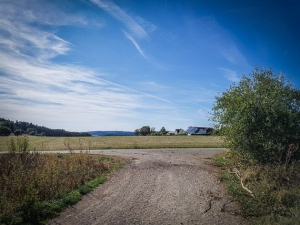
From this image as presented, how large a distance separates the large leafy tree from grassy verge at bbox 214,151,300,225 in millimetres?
2355

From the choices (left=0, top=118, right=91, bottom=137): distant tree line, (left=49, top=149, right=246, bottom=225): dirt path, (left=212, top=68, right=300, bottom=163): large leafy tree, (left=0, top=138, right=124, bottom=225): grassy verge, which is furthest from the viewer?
(left=0, top=118, right=91, bottom=137): distant tree line

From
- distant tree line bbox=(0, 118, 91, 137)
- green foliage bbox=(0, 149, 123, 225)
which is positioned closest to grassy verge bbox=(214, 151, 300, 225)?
green foliage bbox=(0, 149, 123, 225)

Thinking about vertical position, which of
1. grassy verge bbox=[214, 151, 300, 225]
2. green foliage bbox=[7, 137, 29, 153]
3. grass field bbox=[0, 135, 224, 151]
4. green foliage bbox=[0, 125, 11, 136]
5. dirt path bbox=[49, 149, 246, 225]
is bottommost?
dirt path bbox=[49, 149, 246, 225]

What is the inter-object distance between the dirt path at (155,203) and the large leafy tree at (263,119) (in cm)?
349

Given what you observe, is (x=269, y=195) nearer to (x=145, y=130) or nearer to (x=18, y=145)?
(x=18, y=145)

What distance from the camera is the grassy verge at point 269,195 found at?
6020 millimetres

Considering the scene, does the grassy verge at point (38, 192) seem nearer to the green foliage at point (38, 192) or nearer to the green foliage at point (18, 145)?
the green foliage at point (38, 192)

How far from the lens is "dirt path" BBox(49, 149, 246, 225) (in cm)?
626

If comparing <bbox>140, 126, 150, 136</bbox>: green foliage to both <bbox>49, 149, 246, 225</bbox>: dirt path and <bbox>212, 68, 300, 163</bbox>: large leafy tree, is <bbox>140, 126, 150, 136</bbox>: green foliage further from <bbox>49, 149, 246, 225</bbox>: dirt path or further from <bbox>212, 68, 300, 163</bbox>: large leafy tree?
<bbox>49, 149, 246, 225</bbox>: dirt path

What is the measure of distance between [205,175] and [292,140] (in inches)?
244

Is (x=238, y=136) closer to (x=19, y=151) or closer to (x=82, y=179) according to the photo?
(x=82, y=179)

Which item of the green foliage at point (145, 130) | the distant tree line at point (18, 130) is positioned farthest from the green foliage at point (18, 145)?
the green foliage at point (145, 130)

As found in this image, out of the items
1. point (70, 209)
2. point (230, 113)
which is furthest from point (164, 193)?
point (230, 113)

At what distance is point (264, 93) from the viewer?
14.6 meters
